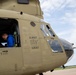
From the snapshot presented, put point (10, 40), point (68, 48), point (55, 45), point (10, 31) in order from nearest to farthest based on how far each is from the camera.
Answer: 1. point (10, 40)
2. point (55, 45)
3. point (10, 31)
4. point (68, 48)

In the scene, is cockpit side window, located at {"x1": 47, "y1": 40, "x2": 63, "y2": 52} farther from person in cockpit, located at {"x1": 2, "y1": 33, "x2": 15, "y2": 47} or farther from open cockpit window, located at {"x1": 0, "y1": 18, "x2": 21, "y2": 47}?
person in cockpit, located at {"x1": 2, "y1": 33, "x2": 15, "y2": 47}

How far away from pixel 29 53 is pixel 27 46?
0.78ft

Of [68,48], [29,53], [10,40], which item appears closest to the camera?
[29,53]

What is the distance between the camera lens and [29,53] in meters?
8.41

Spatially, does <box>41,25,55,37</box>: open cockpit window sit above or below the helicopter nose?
above

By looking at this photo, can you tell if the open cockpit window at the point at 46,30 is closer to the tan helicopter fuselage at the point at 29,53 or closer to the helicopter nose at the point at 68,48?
the tan helicopter fuselage at the point at 29,53

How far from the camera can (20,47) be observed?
8258 millimetres

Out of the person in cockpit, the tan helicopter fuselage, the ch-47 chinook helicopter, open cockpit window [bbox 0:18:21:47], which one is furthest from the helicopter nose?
the person in cockpit

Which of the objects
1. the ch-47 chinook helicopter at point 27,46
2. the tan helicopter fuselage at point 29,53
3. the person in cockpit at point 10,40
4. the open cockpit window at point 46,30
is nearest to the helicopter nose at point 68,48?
the ch-47 chinook helicopter at point 27,46

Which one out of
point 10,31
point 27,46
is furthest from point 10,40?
point 10,31

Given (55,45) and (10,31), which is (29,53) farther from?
(10,31)

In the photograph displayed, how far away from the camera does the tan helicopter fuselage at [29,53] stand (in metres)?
7.98

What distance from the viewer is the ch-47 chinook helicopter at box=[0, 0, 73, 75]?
805 centimetres

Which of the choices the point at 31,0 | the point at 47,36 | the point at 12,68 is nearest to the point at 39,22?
the point at 47,36
